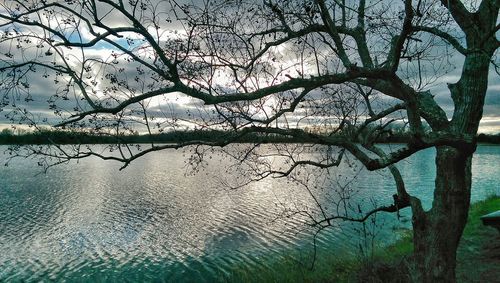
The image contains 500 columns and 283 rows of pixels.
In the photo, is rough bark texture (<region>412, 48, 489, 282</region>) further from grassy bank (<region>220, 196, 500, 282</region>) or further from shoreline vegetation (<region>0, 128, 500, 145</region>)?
grassy bank (<region>220, 196, 500, 282</region>)

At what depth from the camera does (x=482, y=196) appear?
3119 cm

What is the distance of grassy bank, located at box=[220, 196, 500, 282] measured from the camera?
444 inches

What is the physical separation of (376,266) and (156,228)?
14.3 metres

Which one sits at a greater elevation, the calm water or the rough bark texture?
the rough bark texture

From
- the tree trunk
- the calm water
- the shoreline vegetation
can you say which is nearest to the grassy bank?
the calm water

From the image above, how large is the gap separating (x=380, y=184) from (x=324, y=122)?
30.8 m

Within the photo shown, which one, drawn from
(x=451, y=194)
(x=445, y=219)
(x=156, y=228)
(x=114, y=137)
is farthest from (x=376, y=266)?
(x=156, y=228)

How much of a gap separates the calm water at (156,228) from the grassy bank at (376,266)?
Answer: 0.91 metres

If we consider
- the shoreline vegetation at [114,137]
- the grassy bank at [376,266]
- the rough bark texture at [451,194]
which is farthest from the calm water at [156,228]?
the shoreline vegetation at [114,137]

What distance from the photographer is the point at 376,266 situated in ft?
39.0

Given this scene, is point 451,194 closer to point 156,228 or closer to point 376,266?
point 376,266

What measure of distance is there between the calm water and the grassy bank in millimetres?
913

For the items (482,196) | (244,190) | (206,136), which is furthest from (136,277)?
(482,196)

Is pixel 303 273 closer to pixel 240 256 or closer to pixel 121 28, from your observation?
pixel 240 256
